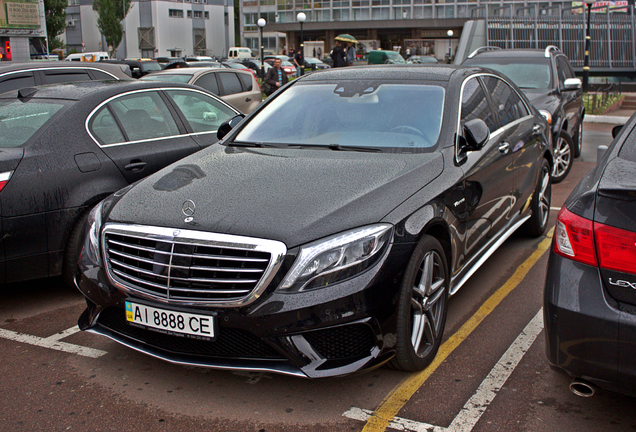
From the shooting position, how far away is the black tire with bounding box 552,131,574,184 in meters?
8.39

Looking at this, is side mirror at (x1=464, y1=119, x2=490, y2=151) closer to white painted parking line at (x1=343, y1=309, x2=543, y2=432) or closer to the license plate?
white painted parking line at (x1=343, y1=309, x2=543, y2=432)

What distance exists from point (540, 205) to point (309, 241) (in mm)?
3654

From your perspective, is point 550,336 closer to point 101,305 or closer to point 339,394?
point 339,394

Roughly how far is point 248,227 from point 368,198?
2.09ft

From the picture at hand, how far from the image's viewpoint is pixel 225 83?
11.8 metres

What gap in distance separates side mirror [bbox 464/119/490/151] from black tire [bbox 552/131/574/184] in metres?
4.79

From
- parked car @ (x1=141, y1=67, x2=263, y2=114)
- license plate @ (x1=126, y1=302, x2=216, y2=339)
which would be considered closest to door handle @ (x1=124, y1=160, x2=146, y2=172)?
license plate @ (x1=126, y1=302, x2=216, y2=339)

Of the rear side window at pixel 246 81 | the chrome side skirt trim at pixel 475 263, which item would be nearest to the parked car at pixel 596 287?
the chrome side skirt trim at pixel 475 263

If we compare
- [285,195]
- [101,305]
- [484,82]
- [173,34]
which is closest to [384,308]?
[285,195]

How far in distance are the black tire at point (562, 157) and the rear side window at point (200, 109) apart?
15.2ft

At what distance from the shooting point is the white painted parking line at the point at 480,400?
287cm

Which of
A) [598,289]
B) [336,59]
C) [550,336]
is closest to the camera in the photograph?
[598,289]

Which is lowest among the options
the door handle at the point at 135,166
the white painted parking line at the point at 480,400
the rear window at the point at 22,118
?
the white painted parking line at the point at 480,400

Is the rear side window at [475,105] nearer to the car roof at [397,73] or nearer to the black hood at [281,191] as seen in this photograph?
the car roof at [397,73]
